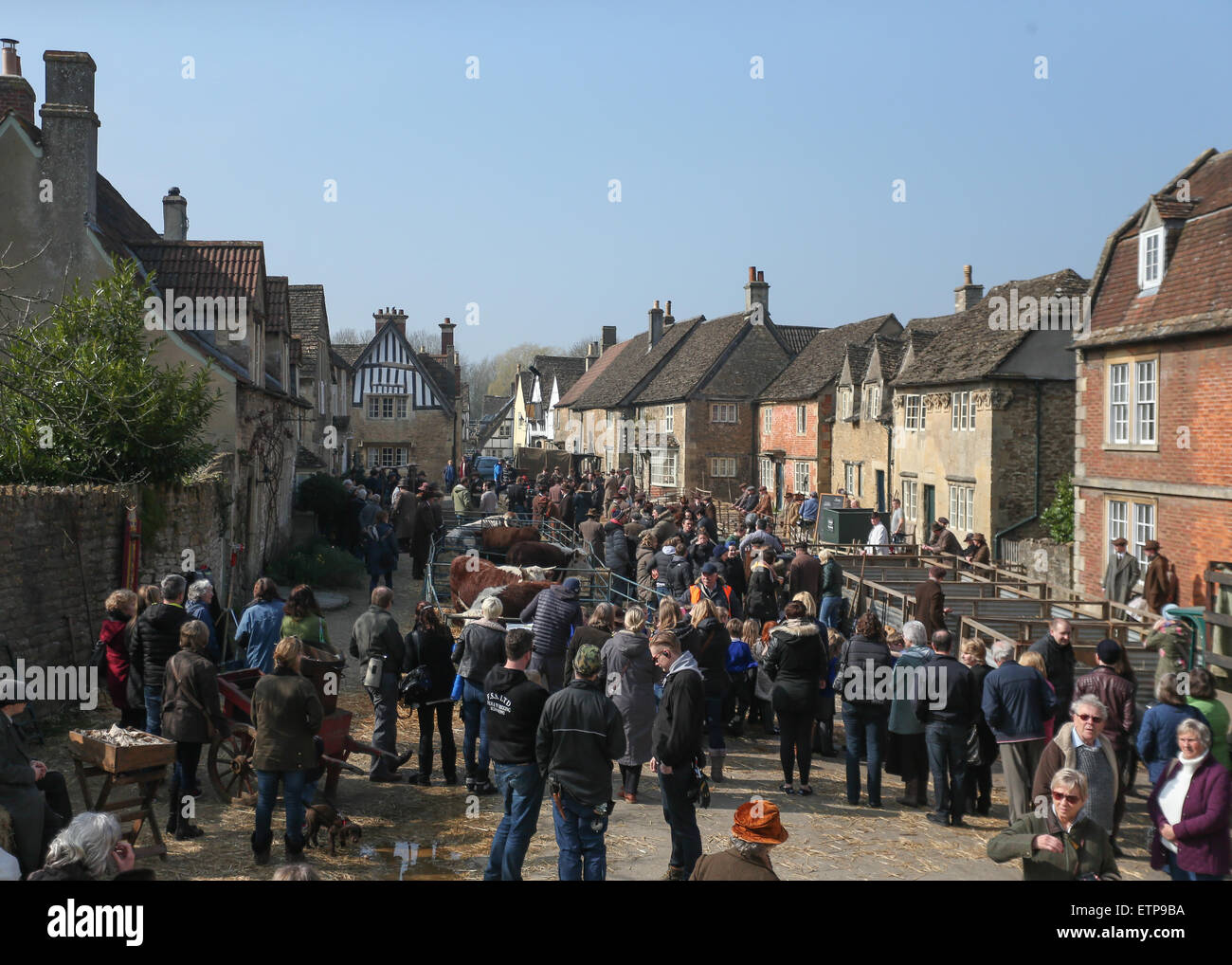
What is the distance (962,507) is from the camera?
93.8 ft

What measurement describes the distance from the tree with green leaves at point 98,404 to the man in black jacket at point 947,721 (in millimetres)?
9221

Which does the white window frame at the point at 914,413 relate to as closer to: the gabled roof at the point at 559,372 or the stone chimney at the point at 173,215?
the stone chimney at the point at 173,215

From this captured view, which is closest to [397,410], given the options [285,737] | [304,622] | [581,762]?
[304,622]

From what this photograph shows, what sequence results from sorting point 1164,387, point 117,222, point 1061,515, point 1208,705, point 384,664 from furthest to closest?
point 1061,515 → point 117,222 → point 1164,387 → point 384,664 → point 1208,705

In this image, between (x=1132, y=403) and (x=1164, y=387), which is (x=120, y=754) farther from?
(x=1132, y=403)

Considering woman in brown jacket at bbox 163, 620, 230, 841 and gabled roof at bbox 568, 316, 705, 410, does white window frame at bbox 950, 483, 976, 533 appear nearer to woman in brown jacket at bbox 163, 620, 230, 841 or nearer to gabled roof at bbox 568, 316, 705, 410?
woman in brown jacket at bbox 163, 620, 230, 841

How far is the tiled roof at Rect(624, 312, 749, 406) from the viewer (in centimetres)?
4847

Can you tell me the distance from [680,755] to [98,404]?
9715mm

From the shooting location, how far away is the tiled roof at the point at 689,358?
1908 inches

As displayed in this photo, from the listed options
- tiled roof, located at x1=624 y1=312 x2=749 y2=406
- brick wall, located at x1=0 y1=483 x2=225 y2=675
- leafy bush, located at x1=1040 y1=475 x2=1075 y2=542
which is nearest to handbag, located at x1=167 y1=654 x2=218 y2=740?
brick wall, located at x1=0 y1=483 x2=225 y2=675

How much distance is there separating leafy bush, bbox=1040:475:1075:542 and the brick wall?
20.0 metres

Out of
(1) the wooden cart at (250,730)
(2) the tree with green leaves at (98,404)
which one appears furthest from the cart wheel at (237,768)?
(2) the tree with green leaves at (98,404)
